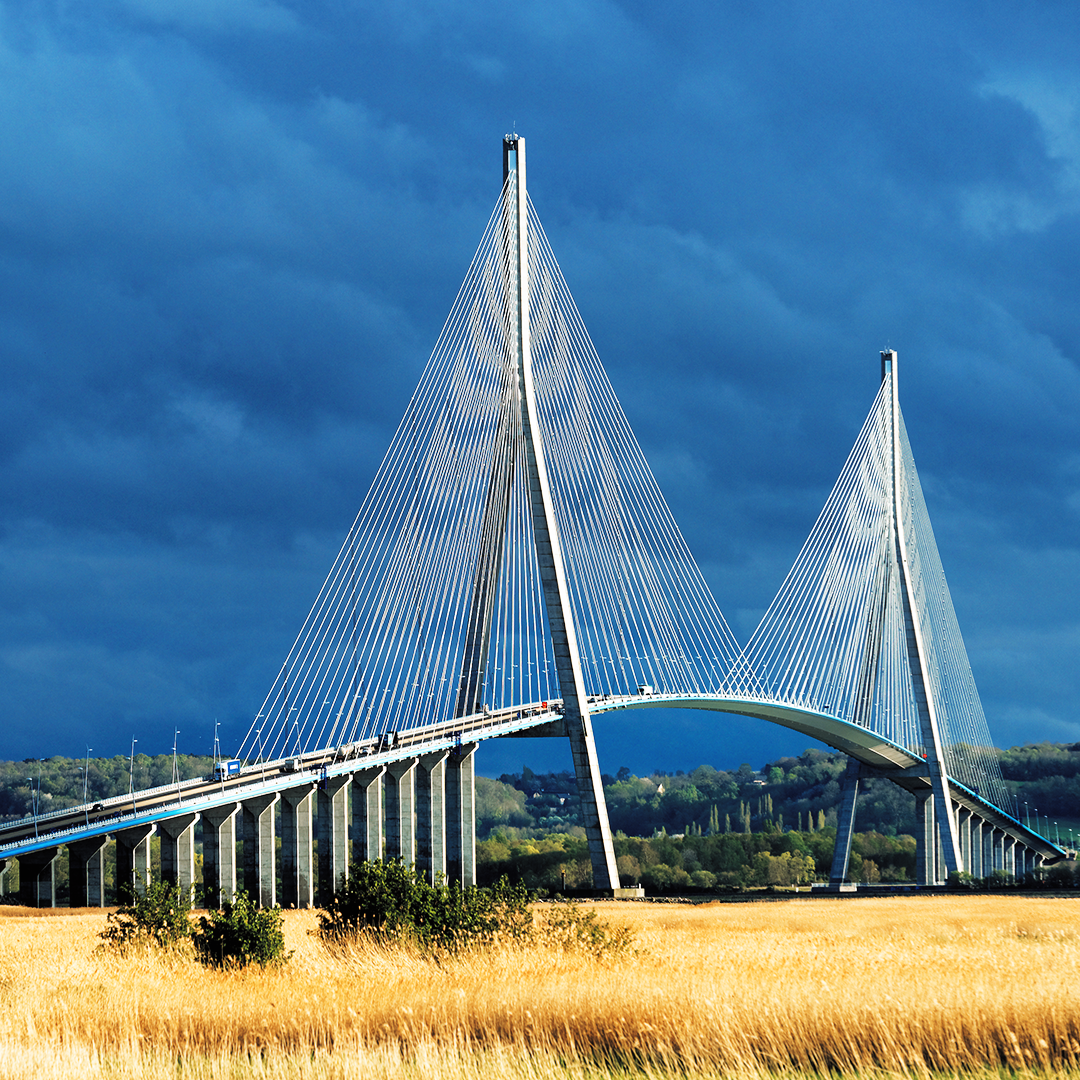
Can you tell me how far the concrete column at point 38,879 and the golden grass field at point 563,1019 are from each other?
36307 millimetres

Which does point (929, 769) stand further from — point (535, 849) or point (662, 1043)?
point (662, 1043)

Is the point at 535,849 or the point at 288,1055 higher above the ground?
the point at 288,1055

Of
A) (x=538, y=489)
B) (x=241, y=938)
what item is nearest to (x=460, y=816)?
(x=538, y=489)

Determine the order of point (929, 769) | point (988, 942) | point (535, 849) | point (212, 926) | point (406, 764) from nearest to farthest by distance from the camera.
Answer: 1. point (212, 926)
2. point (988, 942)
3. point (406, 764)
4. point (929, 769)
5. point (535, 849)

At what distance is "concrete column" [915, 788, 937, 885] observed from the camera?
340 feet

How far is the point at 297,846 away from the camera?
66188mm

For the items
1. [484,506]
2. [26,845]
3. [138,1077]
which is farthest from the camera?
[484,506]

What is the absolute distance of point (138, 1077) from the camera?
1338cm

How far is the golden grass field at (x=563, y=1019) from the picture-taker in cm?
1316

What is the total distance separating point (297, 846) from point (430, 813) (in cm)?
794

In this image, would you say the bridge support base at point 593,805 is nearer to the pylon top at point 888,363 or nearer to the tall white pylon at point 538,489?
the tall white pylon at point 538,489

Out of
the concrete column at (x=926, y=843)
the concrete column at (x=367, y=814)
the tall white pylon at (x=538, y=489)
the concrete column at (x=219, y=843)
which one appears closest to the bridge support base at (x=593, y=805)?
the tall white pylon at (x=538, y=489)

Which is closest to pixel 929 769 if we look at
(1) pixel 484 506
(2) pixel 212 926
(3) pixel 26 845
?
(1) pixel 484 506

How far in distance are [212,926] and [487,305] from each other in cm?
4342
